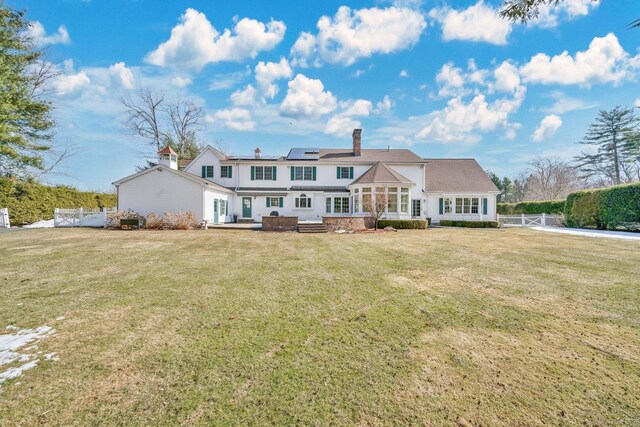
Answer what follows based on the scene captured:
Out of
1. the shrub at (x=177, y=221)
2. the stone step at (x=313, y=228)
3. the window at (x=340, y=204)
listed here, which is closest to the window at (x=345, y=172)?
the window at (x=340, y=204)

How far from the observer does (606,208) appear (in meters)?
19.2

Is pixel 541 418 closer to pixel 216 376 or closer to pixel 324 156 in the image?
pixel 216 376

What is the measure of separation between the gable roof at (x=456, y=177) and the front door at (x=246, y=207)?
1645 cm

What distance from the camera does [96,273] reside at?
22.7 feet

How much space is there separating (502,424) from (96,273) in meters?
8.47

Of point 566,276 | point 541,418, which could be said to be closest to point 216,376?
point 541,418

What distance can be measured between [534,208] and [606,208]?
11.4 m

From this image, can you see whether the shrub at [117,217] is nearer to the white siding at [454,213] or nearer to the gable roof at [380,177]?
the gable roof at [380,177]

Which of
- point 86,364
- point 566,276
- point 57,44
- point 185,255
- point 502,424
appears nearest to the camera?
point 502,424

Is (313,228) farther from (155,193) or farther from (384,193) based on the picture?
(155,193)

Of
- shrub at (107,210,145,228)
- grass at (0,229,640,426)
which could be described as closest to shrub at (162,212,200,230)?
shrub at (107,210,145,228)

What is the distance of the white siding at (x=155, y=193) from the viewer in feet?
66.1

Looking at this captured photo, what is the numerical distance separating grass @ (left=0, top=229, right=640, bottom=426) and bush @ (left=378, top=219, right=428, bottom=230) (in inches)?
484

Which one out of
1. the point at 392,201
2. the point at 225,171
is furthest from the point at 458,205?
the point at 225,171
